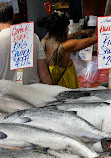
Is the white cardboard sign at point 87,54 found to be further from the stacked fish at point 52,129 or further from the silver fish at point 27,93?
the stacked fish at point 52,129

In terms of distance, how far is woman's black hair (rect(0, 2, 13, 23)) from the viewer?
7.84 ft

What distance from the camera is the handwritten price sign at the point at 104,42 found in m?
1.77

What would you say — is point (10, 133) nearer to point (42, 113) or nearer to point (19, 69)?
point (42, 113)

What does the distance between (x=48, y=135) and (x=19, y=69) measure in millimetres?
915

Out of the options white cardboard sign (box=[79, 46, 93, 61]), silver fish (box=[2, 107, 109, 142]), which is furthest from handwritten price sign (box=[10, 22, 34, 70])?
white cardboard sign (box=[79, 46, 93, 61])

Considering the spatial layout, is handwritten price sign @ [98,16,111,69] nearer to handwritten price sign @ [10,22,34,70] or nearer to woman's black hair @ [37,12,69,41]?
handwritten price sign @ [10,22,34,70]

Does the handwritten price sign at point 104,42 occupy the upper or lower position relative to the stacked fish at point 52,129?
upper

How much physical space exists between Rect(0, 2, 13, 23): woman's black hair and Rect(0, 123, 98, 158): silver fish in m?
1.40

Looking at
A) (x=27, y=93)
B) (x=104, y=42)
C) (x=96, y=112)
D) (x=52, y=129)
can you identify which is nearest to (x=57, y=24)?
A: (x=104, y=42)

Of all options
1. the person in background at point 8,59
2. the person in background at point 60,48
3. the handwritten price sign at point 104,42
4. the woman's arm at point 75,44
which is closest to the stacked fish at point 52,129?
the handwritten price sign at point 104,42

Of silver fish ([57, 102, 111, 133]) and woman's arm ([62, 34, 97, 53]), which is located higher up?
woman's arm ([62, 34, 97, 53])

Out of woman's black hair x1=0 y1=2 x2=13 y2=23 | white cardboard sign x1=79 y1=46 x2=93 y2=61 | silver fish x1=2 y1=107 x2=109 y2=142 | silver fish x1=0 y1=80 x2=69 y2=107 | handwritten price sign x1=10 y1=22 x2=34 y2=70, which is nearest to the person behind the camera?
silver fish x1=2 y1=107 x2=109 y2=142

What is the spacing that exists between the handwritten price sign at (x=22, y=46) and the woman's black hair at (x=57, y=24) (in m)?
1.05

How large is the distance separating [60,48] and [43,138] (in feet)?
6.05
